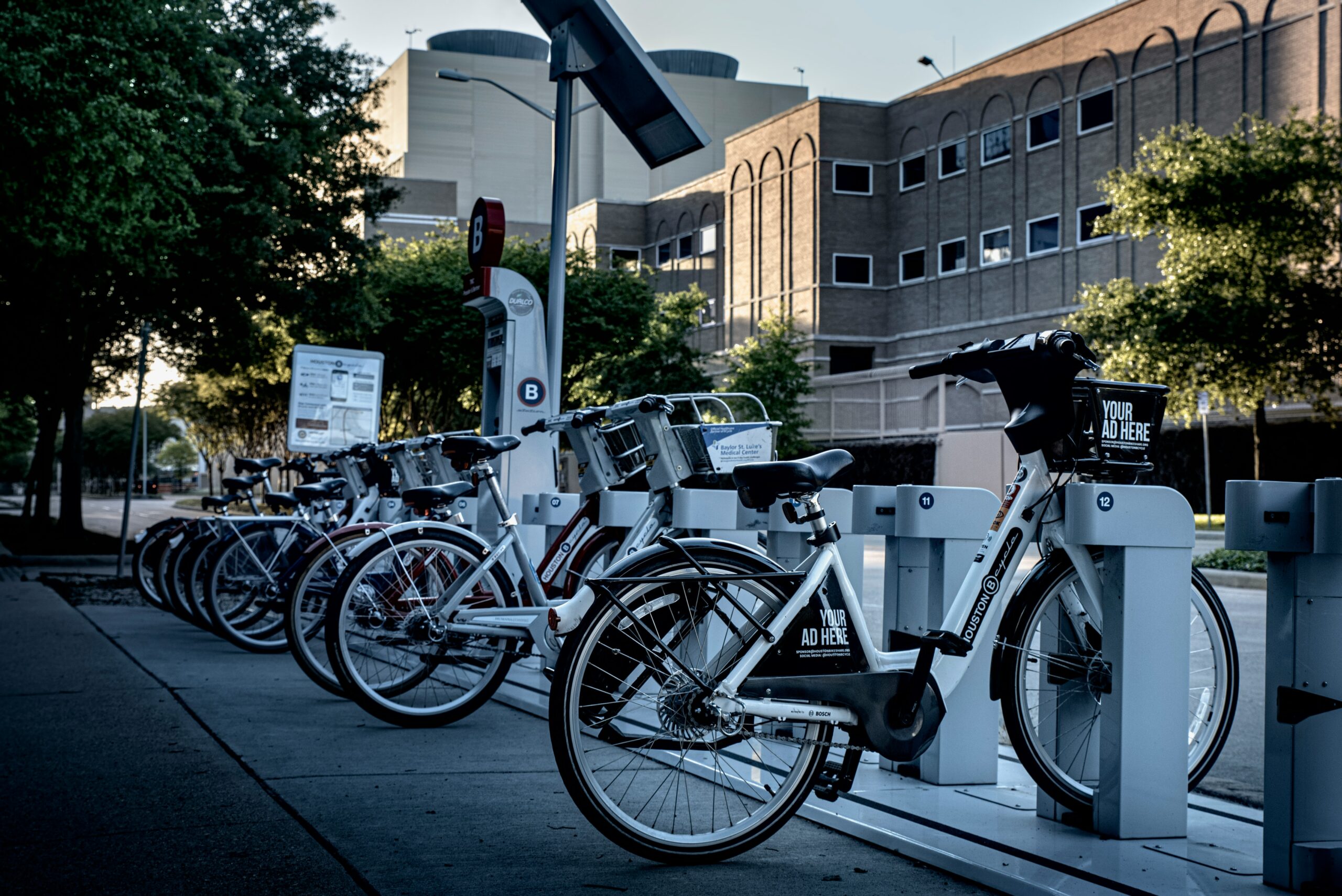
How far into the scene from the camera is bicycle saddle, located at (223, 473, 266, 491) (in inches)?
416

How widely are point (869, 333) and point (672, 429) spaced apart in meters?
42.3

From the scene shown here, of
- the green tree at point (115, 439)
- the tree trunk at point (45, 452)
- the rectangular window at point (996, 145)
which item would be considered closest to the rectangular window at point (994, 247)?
the rectangular window at point (996, 145)

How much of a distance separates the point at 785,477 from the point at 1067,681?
1201mm

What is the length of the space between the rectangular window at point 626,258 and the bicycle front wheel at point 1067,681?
127 feet

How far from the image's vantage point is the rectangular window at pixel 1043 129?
40750mm

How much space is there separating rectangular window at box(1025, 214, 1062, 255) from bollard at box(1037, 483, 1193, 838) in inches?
1500

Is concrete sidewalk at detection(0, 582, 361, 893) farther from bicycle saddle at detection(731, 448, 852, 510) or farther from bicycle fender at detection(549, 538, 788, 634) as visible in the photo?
bicycle saddle at detection(731, 448, 852, 510)

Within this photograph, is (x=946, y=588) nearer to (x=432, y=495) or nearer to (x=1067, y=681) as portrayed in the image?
(x=1067, y=681)

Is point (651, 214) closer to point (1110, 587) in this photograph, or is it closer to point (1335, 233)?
point (1335, 233)

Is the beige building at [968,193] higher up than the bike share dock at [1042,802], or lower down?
higher up

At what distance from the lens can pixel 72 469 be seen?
84.8ft

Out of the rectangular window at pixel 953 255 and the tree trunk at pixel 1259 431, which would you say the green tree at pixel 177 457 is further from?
the tree trunk at pixel 1259 431

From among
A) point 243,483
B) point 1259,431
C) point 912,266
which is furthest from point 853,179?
point 243,483

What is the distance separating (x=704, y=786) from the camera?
15.3 feet
